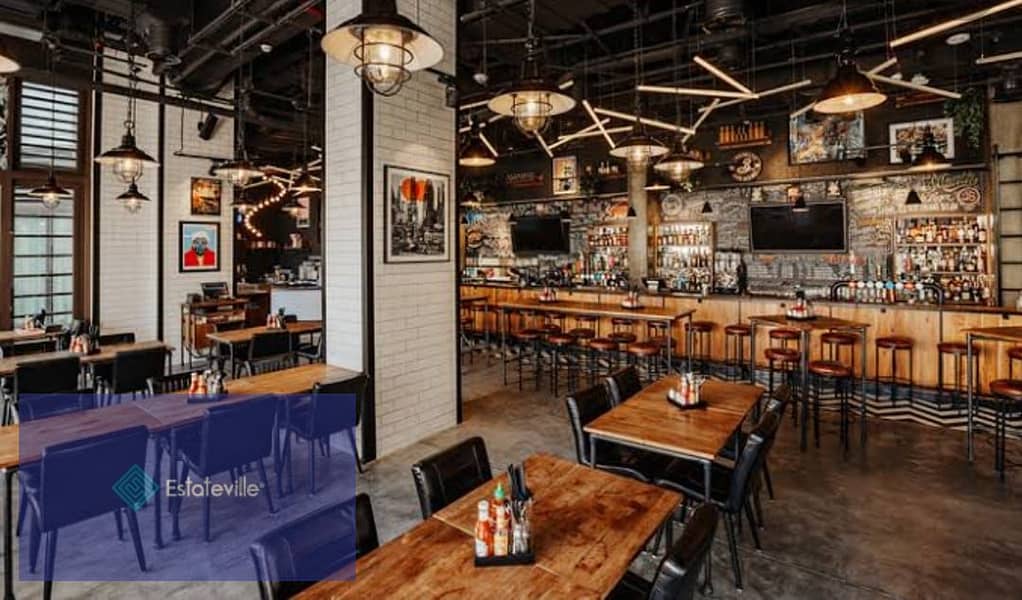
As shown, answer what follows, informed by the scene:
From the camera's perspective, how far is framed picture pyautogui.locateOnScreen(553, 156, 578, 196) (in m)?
11.9

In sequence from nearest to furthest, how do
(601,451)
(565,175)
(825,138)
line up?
(601,451) → (825,138) → (565,175)

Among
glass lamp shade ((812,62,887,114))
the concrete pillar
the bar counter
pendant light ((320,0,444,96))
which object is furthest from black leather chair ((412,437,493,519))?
the concrete pillar

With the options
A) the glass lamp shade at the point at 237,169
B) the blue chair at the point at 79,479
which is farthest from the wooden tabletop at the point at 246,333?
the blue chair at the point at 79,479

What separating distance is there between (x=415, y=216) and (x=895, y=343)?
5791 mm

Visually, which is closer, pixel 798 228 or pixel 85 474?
pixel 85 474

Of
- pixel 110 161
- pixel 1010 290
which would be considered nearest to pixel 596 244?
pixel 1010 290

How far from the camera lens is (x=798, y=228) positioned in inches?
371

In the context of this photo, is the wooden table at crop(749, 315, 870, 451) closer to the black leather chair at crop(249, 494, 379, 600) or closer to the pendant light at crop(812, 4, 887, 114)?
the pendant light at crop(812, 4, 887, 114)

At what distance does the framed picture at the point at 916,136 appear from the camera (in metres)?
7.90

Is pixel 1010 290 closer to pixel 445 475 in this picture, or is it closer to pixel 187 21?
pixel 445 475

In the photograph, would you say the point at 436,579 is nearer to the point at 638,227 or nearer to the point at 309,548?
the point at 309,548

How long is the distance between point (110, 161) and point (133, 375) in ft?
6.81

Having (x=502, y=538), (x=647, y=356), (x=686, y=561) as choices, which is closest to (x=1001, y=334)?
(x=647, y=356)
